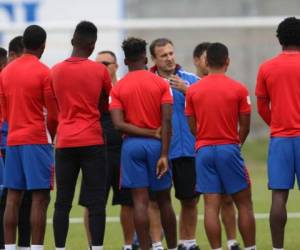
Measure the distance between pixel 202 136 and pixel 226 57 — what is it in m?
0.80

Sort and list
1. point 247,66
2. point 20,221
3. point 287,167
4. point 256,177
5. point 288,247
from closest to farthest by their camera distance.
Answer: point 287,167 → point 20,221 → point 288,247 → point 256,177 → point 247,66

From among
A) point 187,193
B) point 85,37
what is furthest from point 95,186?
point 187,193

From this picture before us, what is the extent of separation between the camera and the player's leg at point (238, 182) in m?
11.8

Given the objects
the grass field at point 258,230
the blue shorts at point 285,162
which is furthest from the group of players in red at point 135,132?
the grass field at point 258,230

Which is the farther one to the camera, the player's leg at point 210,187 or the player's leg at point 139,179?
the player's leg at point 139,179

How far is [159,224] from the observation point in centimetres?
1333

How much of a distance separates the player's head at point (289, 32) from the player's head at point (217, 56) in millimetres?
544

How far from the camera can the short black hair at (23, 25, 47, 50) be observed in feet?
39.6

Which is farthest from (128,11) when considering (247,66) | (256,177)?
(256,177)

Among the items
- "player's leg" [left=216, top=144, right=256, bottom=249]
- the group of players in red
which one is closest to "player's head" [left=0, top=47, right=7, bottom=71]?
the group of players in red

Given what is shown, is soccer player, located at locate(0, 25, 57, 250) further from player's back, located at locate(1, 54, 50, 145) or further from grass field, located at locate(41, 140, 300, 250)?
grass field, located at locate(41, 140, 300, 250)

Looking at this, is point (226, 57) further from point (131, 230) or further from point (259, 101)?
point (131, 230)

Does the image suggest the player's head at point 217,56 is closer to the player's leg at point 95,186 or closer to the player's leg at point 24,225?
the player's leg at point 95,186

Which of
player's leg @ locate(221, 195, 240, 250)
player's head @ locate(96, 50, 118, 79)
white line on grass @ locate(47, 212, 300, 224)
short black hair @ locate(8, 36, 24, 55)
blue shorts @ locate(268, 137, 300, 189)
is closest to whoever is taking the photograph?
blue shorts @ locate(268, 137, 300, 189)
